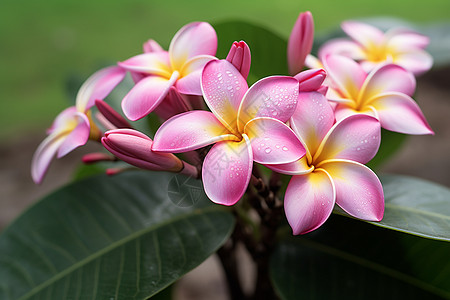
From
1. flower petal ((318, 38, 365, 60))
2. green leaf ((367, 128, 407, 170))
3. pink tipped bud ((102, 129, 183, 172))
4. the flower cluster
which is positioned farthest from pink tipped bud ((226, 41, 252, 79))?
green leaf ((367, 128, 407, 170))

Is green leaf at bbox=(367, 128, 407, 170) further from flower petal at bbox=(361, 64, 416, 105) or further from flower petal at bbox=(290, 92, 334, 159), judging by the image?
flower petal at bbox=(290, 92, 334, 159)

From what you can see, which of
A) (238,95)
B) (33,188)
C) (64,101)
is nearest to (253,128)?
(238,95)

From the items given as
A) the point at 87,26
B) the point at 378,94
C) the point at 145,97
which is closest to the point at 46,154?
the point at 145,97

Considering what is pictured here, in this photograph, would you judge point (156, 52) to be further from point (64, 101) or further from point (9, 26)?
point (9, 26)

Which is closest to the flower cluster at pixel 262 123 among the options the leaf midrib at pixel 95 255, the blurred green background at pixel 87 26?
the leaf midrib at pixel 95 255

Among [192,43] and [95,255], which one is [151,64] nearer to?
[192,43]
